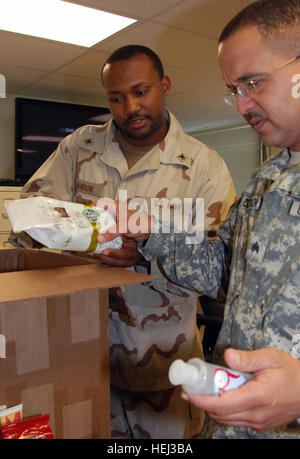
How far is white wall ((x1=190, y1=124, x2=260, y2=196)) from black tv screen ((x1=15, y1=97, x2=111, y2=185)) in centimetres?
245

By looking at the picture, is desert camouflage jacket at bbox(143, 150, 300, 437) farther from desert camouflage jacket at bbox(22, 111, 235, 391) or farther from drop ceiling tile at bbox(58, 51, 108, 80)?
drop ceiling tile at bbox(58, 51, 108, 80)

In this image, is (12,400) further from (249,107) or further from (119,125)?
(119,125)

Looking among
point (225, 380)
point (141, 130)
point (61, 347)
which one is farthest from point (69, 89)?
point (225, 380)

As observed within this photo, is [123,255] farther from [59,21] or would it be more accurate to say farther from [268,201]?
[59,21]

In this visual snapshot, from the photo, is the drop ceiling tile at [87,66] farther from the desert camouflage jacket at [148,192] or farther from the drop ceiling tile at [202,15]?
the desert camouflage jacket at [148,192]

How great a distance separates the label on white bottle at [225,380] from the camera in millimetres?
520

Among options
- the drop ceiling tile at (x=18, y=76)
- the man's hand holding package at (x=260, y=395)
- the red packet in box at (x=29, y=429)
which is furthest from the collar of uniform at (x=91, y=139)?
the drop ceiling tile at (x=18, y=76)

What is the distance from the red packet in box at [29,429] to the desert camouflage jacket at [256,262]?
0.35m

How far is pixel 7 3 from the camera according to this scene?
7.69 ft

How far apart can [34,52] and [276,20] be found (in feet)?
9.04

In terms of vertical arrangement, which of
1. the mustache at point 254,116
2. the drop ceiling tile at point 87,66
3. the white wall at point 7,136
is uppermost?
the drop ceiling tile at point 87,66

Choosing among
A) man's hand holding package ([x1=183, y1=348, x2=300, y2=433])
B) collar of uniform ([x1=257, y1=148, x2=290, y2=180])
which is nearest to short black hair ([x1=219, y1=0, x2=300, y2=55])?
collar of uniform ([x1=257, y1=148, x2=290, y2=180])

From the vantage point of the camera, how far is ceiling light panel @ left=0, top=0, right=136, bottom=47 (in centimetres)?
241

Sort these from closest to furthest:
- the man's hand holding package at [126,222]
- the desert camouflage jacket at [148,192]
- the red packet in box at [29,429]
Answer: the red packet in box at [29,429], the man's hand holding package at [126,222], the desert camouflage jacket at [148,192]
